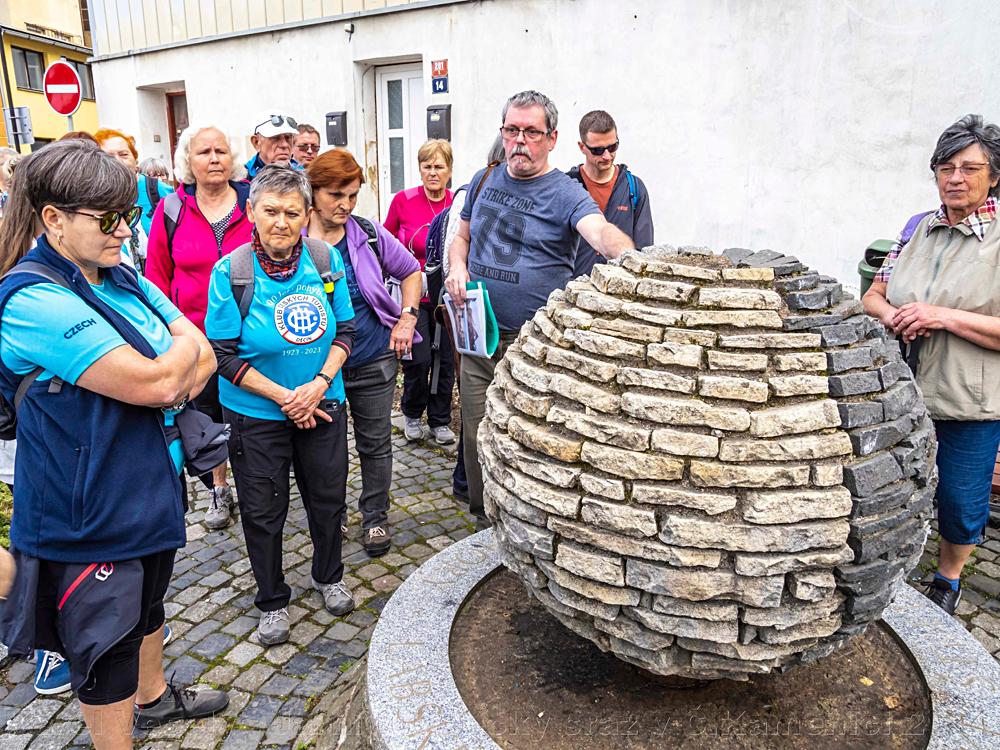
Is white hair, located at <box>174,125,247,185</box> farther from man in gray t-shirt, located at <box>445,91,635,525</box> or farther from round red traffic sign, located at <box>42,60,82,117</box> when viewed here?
round red traffic sign, located at <box>42,60,82,117</box>

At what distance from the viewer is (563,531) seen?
2092 millimetres

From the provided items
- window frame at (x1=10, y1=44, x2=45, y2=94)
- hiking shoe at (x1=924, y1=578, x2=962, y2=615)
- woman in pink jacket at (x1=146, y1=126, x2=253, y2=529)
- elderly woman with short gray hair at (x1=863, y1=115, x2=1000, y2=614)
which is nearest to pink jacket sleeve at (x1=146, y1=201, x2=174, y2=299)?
woman in pink jacket at (x1=146, y1=126, x2=253, y2=529)

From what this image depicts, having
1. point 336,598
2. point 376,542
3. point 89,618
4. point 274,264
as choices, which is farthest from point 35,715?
point 274,264

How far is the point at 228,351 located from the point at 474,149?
5.86m

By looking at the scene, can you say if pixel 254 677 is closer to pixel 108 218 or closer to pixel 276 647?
pixel 276 647

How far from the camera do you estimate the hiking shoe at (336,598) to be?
12.0ft

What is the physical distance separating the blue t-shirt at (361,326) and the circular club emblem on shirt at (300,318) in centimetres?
48

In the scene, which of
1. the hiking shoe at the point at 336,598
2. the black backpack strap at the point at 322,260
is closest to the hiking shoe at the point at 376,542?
the hiking shoe at the point at 336,598

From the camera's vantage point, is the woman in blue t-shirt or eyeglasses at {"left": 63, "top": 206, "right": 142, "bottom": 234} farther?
the woman in blue t-shirt

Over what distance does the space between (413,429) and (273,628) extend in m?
2.58

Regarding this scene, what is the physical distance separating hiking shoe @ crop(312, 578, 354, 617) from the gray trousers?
82 centimetres

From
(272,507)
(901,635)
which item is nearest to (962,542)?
(901,635)

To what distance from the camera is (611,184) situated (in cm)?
488

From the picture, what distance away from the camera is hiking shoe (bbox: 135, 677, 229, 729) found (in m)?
2.92
